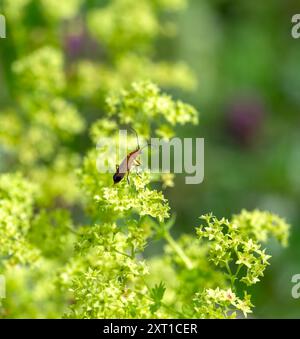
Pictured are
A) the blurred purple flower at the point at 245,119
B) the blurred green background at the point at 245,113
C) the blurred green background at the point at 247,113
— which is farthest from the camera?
the blurred purple flower at the point at 245,119

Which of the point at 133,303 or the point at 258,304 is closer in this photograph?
the point at 133,303

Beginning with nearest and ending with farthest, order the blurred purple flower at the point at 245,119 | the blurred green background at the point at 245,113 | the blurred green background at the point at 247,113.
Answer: the blurred green background at the point at 245,113
the blurred green background at the point at 247,113
the blurred purple flower at the point at 245,119

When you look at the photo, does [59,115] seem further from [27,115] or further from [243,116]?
[243,116]

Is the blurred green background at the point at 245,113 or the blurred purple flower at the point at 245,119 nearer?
the blurred green background at the point at 245,113

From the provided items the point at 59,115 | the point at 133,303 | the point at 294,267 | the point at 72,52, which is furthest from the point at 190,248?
the point at 294,267

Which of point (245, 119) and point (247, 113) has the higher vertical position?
point (247, 113)

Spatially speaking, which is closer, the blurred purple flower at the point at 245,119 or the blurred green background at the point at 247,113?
the blurred green background at the point at 247,113

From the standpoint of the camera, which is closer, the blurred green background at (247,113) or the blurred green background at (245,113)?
the blurred green background at (245,113)

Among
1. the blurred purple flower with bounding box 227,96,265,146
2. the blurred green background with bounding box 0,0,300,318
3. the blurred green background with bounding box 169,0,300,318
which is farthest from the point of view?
the blurred purple flower with bounding box 227,96,265,146
